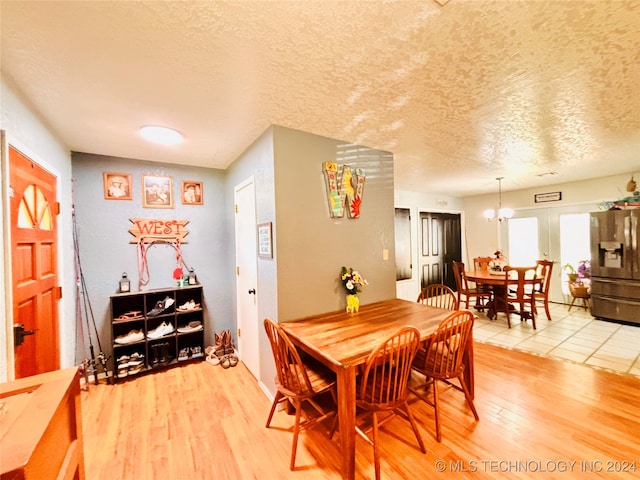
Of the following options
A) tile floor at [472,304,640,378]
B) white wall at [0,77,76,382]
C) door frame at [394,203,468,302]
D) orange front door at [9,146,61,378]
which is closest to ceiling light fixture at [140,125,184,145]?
white wall at [0,77,76,382]

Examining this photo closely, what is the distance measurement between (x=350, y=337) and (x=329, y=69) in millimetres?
1725

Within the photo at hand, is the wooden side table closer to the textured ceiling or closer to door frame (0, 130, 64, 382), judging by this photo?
the textured ceiling

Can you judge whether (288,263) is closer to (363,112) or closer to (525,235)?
(363,112)

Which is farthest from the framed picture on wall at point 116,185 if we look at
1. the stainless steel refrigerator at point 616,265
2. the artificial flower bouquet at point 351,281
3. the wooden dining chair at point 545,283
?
the stainless steel refrigerator at point 616,265

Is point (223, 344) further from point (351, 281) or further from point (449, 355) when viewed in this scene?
point (449, 355)

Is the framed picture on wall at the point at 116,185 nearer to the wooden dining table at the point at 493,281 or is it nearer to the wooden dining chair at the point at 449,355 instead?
the wooden dining chair at the point at 449,355

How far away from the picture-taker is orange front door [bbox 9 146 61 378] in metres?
1.55

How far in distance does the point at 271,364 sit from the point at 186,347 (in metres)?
1.48

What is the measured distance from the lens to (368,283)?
2.64m

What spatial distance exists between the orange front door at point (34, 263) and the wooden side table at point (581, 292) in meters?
7.10

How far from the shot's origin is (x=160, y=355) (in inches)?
112

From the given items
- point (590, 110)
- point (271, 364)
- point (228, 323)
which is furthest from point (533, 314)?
point (228, 323)

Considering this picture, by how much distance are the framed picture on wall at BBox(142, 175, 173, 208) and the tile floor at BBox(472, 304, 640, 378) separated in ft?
14.8

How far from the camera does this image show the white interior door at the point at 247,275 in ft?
8.32
